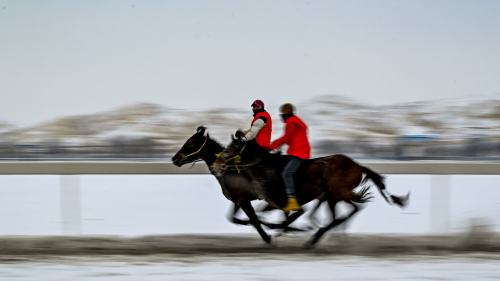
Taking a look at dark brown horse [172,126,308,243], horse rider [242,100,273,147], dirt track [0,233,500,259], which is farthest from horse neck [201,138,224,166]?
dirt track [0,233,500,259]

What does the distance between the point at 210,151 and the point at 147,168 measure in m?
3.11

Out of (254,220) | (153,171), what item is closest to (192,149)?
(254,220)

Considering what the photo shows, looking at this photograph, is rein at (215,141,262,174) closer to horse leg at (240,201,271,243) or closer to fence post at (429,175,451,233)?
horse leg at (240,201,271,243)

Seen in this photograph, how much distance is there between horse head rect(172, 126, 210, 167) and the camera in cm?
753

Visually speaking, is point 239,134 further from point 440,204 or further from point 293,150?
point 440,204

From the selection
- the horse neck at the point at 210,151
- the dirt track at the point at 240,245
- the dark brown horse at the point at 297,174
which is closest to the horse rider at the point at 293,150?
the dark brown horse at the point at 297,174

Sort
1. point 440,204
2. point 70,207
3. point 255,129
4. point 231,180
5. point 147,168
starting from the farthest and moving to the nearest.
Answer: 1. point 440,204
2. point 147,168
3. point 70,207
4. point 231,180
5. point 255,129

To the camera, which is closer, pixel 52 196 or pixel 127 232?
pixel 127 232

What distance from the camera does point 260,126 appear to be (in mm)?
7270

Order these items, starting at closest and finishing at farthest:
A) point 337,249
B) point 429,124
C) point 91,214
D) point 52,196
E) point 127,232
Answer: point 337,249 → point 127,232 → point 91,214 → point 52,196 → point 429,124

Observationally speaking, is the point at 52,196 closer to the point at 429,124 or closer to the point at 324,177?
the point at 324,177

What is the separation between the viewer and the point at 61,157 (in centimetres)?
2148

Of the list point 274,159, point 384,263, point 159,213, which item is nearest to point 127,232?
point 159,213

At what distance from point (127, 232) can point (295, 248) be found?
2.68 meters
